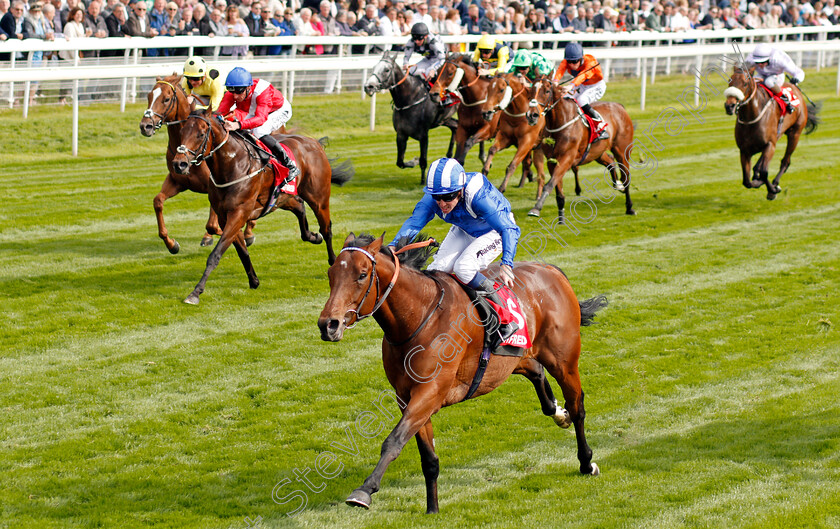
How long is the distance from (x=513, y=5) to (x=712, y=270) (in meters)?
11.5

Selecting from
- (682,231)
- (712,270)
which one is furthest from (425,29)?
(712,270)

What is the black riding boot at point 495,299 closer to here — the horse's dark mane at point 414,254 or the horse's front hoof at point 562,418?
the horse's dark mane at point 414,254

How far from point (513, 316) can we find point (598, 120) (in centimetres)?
792

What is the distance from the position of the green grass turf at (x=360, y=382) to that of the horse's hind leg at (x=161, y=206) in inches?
6.8

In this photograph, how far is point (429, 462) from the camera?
17.1 ft

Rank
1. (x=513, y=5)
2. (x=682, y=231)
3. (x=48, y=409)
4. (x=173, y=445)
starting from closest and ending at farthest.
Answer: (x=173, y=445), (x=48, y=409), (x=682, y=231), (x=513, y=5)

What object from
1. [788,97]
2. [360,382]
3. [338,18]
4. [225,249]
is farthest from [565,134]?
[338,18]

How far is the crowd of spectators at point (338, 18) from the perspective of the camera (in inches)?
607

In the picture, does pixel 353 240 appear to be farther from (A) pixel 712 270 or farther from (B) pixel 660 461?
(A) pixel 712 270

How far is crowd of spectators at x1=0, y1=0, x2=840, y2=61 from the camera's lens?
1541cm

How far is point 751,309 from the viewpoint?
929cm

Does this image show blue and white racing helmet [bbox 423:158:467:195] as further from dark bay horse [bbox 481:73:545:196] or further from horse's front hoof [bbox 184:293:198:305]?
dark bay horse [bbox 481:73:545:196]

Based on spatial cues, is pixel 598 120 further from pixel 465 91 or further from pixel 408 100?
pixel 408 100

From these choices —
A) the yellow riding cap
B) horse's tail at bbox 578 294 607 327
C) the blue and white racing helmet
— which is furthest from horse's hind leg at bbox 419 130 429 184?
the blue and white racing helmet
